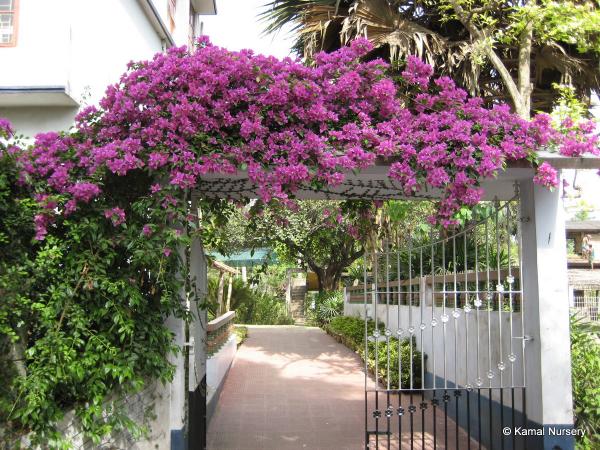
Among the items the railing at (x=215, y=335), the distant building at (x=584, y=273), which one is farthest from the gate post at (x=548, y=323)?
the railing at (x=215, y=335)

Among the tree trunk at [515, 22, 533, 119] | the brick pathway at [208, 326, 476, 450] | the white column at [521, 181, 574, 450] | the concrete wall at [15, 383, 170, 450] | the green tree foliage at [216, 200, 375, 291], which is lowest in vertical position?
the brick pathway at [208, 326, 476, 450]

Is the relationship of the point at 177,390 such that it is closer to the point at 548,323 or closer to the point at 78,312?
the point at 78,312

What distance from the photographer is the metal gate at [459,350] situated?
5227 mm

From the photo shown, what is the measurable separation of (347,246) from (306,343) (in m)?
7.23

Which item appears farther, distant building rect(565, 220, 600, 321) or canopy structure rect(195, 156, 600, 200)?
distant building rect(565, 220, 600, 321)

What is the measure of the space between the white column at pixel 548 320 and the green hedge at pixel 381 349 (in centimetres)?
109

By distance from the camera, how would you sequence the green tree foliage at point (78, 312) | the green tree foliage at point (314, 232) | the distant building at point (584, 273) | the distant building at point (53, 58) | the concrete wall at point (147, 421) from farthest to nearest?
the distant building at point (584, 273)
the distant building at point (53, 58)
the green tree foliage at point (314, 232)
the concrete wall at point (147, 421)
the green tree foliage at point (78, 312)

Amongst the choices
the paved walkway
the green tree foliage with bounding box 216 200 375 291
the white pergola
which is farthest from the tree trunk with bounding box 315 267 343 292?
the white pergola

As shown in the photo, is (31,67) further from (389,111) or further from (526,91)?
(526,91)

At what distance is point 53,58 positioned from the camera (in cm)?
740

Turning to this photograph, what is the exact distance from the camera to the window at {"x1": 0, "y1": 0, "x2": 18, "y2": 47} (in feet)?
25.0

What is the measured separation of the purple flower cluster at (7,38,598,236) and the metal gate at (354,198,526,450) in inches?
39.4

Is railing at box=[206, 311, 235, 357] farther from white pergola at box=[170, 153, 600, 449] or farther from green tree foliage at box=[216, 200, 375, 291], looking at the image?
white pergola at box=[170, 153, 600, 449]

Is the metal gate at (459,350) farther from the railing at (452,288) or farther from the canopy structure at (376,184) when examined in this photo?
the canopy structure at (376,184)
